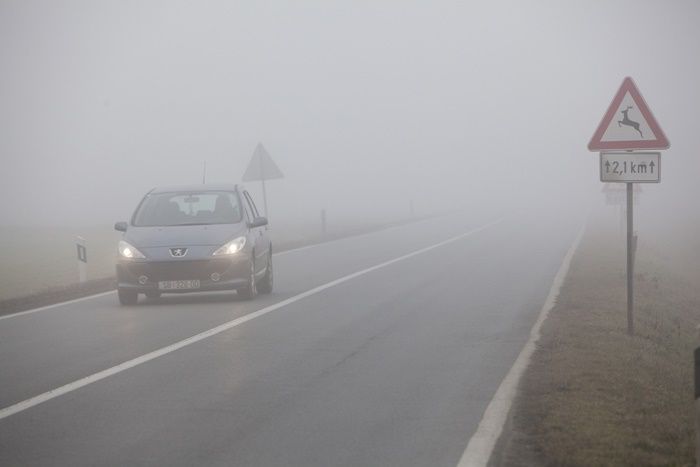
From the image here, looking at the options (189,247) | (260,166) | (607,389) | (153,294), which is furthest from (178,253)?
(260,166)

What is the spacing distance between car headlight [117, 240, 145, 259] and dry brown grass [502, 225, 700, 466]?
233 inches

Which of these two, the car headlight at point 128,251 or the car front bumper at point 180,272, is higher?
the car headlight at point 128,251

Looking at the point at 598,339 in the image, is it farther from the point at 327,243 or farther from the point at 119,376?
the point at 327,243

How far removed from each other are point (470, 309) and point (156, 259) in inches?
178

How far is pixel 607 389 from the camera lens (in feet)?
29.0

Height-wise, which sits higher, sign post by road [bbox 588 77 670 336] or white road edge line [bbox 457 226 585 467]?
sign post by road [bbox 588 77 670 336]

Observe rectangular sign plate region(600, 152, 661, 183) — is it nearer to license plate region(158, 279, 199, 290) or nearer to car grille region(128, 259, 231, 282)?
car grille region(128, 259, 231, 282)

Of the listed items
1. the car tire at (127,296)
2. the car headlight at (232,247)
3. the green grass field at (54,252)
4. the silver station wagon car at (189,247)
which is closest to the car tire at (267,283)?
the silver station wagon car at (189,247)

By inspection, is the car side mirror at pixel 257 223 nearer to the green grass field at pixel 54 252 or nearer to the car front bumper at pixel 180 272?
the car front bumper at pixel 180 272

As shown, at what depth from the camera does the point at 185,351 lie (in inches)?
440

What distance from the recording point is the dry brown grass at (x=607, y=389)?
6738mm

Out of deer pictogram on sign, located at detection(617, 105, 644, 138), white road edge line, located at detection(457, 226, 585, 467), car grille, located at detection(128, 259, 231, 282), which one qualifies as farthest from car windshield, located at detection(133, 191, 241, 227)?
deer pictogram on sign, located at detection(617, 105, 644, 138)

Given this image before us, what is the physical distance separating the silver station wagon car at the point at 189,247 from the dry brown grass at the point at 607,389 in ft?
15.2

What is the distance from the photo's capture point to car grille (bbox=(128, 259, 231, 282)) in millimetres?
15852
